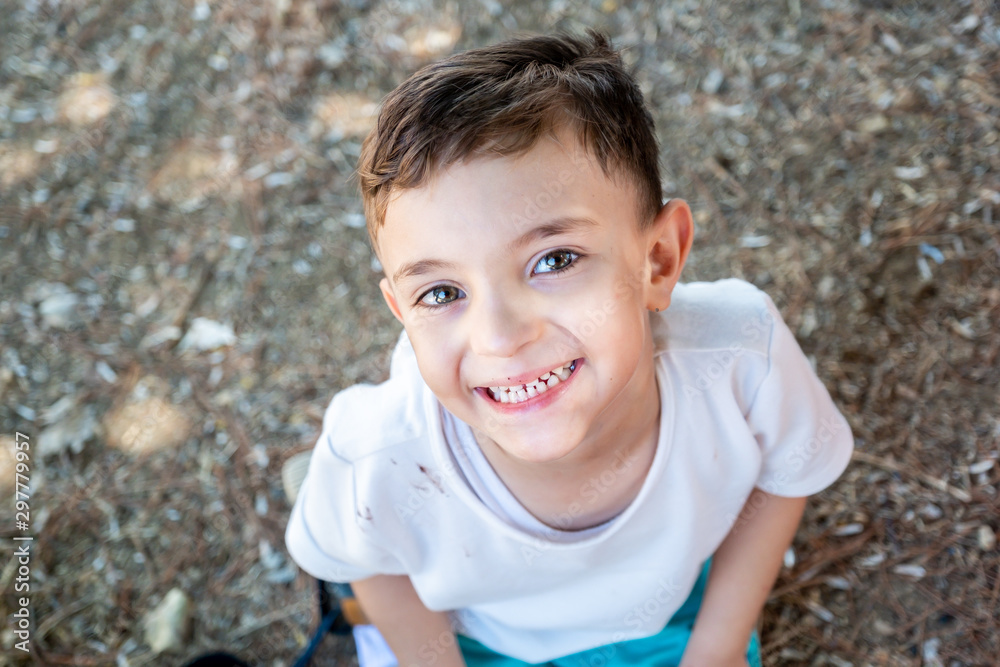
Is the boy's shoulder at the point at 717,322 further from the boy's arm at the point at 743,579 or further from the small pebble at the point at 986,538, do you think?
the small pebble at the point at 986,538

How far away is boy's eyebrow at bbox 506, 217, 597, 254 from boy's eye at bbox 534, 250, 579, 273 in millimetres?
33

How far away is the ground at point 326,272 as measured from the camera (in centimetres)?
200

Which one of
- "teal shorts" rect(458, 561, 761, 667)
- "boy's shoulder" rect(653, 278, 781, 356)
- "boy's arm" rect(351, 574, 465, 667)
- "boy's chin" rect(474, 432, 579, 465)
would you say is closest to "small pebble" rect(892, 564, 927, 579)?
"teal shorts" rect(458, 561, 761, 667)

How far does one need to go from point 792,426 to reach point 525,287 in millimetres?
617

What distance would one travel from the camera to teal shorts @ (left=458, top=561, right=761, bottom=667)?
1632mm

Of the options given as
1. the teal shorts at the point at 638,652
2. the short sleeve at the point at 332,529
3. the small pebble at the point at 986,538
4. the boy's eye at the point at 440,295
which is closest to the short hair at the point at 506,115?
the boy's eye at the point at 440,295

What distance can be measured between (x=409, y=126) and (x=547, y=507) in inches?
26.6

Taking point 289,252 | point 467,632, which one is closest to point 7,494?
point 289,252

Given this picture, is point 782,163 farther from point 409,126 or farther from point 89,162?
point 89,162

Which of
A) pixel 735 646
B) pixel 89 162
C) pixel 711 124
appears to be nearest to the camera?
pixel 735 646

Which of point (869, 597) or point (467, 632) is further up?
point (467, 632)

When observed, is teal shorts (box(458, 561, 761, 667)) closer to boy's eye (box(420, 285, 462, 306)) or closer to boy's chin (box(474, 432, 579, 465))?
boy's chin (box(474, 432, 579, 465))

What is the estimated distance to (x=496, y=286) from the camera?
106cm

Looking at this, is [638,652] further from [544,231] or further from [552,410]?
[544,231]
